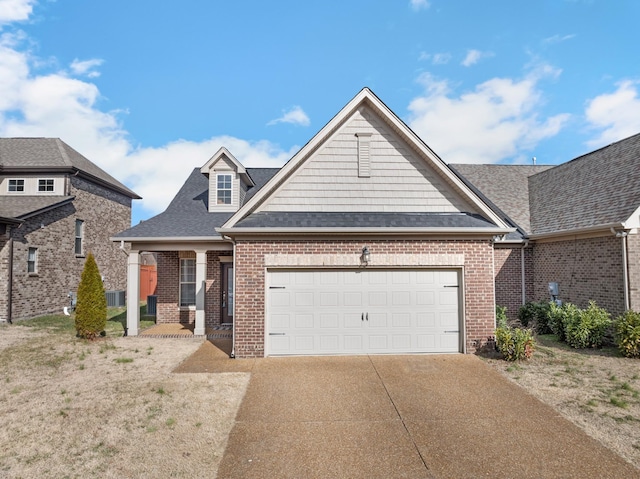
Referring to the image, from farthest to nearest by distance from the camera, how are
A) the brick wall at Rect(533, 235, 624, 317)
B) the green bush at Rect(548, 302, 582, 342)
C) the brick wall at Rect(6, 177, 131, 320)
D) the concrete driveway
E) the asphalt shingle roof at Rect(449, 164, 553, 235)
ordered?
the asphalt shingle roof at Rect(449, 164, 553, 235) → the brick wall at Rect(6, 177, 131, 320) → the brick wall at Rect(533, 235, 624, 317) → the green bush at Rect(548, 302, 582, 342) → the concrete driveway

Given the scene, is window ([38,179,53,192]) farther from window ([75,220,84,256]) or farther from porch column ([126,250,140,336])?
porch column ([126,250,140,336])

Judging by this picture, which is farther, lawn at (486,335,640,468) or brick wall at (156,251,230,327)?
brick wall at (156,251,230,327)

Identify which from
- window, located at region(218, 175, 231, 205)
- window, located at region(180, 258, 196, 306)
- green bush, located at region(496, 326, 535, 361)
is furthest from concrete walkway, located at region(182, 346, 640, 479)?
window, located at region(218, 175, 231, 205)

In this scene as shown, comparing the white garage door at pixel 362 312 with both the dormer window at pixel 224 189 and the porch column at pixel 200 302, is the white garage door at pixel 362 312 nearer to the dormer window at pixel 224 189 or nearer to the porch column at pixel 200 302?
the porch column at pixel 200 302

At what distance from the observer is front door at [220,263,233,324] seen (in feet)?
47.9

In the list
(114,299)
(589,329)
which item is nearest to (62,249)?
(114,299)

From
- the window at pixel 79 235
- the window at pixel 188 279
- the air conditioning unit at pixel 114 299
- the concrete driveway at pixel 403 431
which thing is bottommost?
A: the concrete driveway at pixel 403 431

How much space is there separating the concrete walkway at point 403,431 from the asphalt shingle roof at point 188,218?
22.2 feet

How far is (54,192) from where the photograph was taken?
1958cm

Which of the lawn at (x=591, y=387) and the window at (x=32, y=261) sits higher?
the window at (x=32, y=261)

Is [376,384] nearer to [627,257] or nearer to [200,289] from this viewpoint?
[200,289]

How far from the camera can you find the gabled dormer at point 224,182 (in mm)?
14883

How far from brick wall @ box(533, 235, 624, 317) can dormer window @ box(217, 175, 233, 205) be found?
13.1 m

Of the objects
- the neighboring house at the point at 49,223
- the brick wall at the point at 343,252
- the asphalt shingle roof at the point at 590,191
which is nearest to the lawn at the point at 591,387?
the brick wall at the point at 343,252
